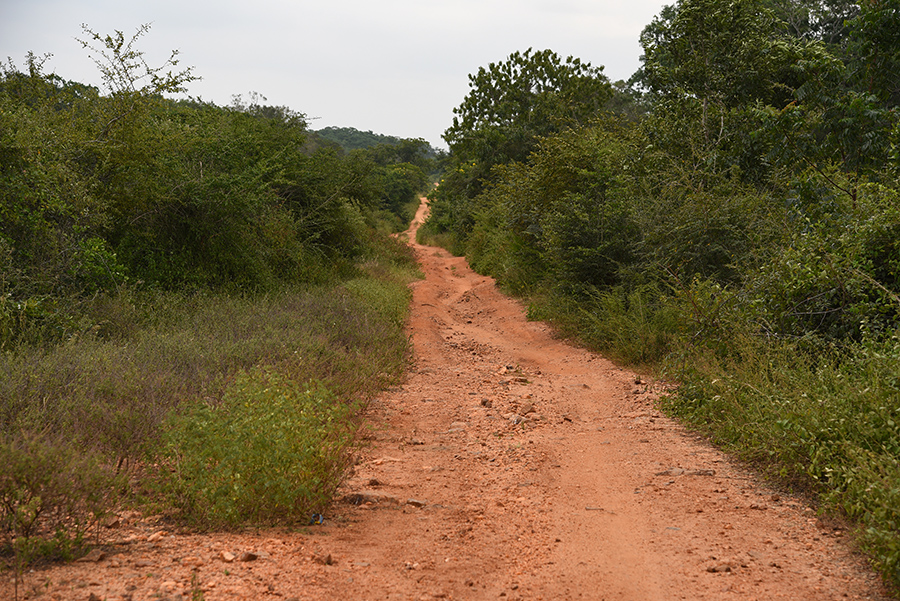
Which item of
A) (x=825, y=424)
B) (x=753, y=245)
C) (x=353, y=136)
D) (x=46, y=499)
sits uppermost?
(x=353, y=136)

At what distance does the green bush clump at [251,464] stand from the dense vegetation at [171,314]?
0.6 inches

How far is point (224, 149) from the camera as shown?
1260cm

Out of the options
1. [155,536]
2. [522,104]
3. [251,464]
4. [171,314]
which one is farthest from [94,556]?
[522,104]

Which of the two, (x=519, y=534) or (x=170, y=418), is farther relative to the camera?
(x=170, y=418)

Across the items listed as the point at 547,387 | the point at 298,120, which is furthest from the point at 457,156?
the point at 547,387

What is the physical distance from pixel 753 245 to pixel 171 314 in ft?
27.7

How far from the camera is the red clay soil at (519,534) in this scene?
320 centimetres

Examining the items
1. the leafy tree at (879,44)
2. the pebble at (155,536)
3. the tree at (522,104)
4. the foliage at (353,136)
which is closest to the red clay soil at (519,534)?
the pebble at (155,536)

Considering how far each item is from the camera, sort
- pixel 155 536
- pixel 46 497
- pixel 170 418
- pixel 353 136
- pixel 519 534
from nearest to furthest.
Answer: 1. pixel 46 497
2. pixel 155 536
3. pixel 519 534
4. pixel 170 418
5. pixel 353 136

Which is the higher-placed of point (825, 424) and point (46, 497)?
point (825, 424)

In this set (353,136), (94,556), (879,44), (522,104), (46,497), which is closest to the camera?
(94,556)

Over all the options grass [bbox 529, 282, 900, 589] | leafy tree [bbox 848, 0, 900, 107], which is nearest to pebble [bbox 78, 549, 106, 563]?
grass [bbox 529, 282, 900, 589]

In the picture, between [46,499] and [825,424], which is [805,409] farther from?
[46,499]

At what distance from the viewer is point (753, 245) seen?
9.20 meters
